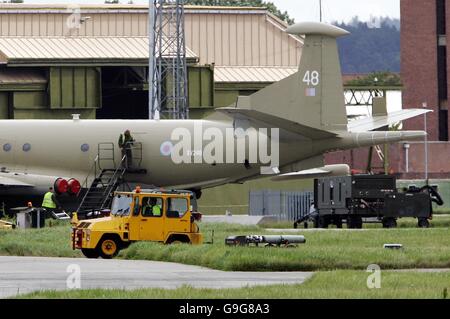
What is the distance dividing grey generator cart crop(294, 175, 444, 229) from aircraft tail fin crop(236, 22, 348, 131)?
2507 millimetres

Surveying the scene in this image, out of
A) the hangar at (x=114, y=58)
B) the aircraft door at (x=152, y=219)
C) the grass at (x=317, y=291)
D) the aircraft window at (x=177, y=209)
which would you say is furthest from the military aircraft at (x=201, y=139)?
the grass at (x=317, y=291)

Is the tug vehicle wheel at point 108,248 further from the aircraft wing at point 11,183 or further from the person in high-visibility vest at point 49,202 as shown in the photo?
the aircraft wing at point 11,183

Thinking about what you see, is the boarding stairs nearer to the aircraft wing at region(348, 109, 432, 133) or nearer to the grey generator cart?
the grey generator cart

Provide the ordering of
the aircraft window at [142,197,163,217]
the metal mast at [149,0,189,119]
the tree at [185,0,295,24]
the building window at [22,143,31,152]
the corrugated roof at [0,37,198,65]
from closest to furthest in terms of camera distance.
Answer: the aircraft window at [142,197,163,217], the building window at [22,143,31,152], the metal mast at [149,0,189,119], the corrugated roof at [0,37,198,65], the tree at [185,0,295,24]

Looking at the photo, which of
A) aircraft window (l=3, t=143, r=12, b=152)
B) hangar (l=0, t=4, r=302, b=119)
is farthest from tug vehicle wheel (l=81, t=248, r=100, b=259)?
hangar (l=0, t=4, r=302, b=119)

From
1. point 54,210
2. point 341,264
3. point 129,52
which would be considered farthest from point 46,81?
point 341,264

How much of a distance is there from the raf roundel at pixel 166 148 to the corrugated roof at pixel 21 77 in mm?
16081

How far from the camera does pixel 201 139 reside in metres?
55.2

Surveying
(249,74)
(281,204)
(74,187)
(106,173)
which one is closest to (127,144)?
(106,173)

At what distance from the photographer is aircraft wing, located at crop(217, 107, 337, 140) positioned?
50781mm

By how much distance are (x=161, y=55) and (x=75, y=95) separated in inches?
186

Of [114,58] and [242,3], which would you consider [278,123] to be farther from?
[242,3]

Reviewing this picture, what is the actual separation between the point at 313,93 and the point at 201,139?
4669mm

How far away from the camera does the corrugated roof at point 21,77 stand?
6994 centimetres
